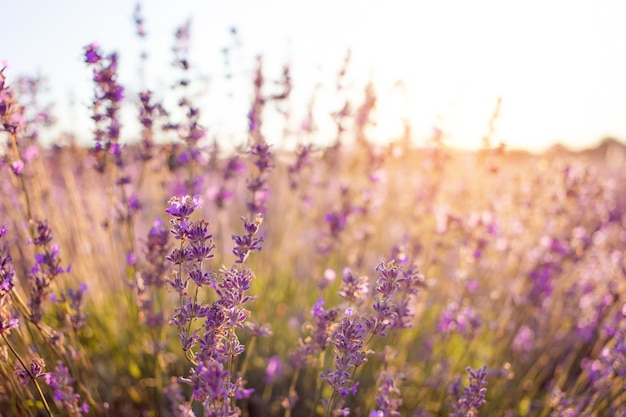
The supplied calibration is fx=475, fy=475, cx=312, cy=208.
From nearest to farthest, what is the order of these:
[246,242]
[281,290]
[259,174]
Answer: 1. [246,242]
2. [259,174]
3. [281,290]

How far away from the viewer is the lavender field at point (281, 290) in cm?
162

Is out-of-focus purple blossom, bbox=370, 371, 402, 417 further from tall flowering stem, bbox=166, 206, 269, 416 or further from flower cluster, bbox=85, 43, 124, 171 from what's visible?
flower cluster, bbox=85, 43, 124, 171

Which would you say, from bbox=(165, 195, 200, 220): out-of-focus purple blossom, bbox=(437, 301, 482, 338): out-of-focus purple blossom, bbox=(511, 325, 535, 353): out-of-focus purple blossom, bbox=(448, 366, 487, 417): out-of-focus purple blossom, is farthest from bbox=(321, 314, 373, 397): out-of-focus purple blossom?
bbox=(511, 325, 535, 353): out-of-focus purple blossom

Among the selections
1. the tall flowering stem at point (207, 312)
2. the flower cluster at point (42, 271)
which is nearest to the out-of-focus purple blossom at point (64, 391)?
the flower cluster at point (42, 271)

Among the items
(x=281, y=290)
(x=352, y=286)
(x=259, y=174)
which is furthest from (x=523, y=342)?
(x=259, y=174)

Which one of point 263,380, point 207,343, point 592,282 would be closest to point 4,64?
point 207,343

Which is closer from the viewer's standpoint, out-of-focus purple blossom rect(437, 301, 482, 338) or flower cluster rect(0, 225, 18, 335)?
flower cluster rect(0, 225, 18, 335)

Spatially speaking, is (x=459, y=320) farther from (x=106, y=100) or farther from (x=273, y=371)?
(x=106, y=100)

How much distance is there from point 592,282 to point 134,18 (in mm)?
3574

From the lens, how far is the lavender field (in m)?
1.62

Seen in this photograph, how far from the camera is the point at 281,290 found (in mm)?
3895

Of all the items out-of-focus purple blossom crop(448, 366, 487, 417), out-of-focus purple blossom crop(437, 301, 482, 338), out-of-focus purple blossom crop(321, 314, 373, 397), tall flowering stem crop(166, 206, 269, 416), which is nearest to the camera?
tall flowering stem crop(166, 206, 269, 416)

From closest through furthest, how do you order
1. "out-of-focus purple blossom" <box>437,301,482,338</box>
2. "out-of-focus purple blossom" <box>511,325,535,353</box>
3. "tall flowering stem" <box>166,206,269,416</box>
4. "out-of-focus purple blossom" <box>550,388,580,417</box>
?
"tall flowering stem" <box>166,206,269,416</box>, "out-of-focus purple blossom" <box>550,388,580,417</box>, "out-of-focus purple blossom" <box>437,301,482,338</box>, "out-of-focus purple blossom" <box>511,325,535,353</box>

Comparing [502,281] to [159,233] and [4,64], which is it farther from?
[4,64]
